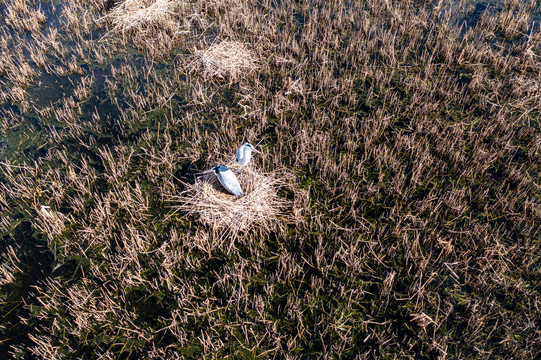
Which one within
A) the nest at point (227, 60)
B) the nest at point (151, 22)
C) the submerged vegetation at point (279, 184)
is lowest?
the submerged vegetation at point (279, 184)

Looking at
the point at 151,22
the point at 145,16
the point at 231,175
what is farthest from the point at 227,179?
the point at 145,16

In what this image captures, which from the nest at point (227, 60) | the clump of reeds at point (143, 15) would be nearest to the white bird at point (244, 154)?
the nest at point (227, 60)

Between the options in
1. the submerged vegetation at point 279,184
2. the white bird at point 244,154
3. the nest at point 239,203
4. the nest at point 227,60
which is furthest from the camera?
the nest at point 227,60

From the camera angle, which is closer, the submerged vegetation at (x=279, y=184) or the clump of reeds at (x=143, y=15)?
the submerged vegetation at (x=279, y=184)

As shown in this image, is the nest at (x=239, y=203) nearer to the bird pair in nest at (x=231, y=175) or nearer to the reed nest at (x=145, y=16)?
the bird pair in nest at (x=231, y=175)

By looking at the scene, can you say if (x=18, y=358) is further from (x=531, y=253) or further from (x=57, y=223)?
(x=531, y=253)

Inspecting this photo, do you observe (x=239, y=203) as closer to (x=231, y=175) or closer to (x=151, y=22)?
(x=231, y=175)
